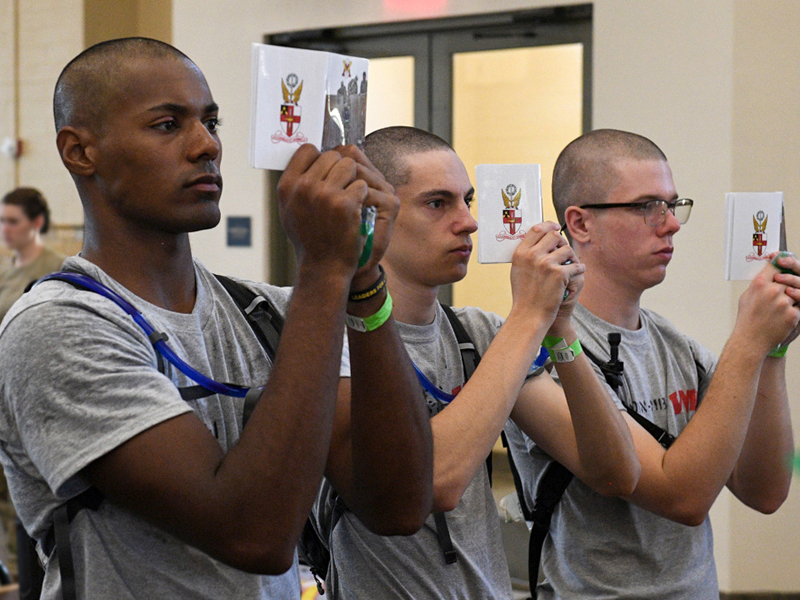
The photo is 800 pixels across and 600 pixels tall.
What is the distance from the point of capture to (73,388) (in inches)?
50.3

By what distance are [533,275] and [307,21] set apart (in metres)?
4.00

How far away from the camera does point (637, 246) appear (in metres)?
2.37

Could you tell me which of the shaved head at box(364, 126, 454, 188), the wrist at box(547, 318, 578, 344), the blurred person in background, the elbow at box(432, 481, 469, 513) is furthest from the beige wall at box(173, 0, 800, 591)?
the blurred person in background

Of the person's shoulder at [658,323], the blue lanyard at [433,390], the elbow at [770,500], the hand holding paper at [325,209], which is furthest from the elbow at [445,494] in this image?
the elbow at [770,500]

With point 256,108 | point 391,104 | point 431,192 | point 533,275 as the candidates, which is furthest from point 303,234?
point 391,104

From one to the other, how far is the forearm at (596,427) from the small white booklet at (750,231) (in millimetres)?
535

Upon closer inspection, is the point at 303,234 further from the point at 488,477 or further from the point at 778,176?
the point at 778,176

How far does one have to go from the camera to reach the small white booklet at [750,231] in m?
2.22

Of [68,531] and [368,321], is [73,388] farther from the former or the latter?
[368,321]

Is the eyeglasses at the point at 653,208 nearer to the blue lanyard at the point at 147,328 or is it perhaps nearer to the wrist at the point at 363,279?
the wrist at the point at 363,279

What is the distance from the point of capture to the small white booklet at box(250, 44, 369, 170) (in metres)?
1.35

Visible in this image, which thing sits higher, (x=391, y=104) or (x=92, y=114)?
(x=391, y=104)

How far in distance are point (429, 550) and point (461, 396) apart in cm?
35

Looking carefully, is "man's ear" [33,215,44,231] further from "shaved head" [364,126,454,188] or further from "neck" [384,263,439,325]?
"neck" [384,263,439,325]
